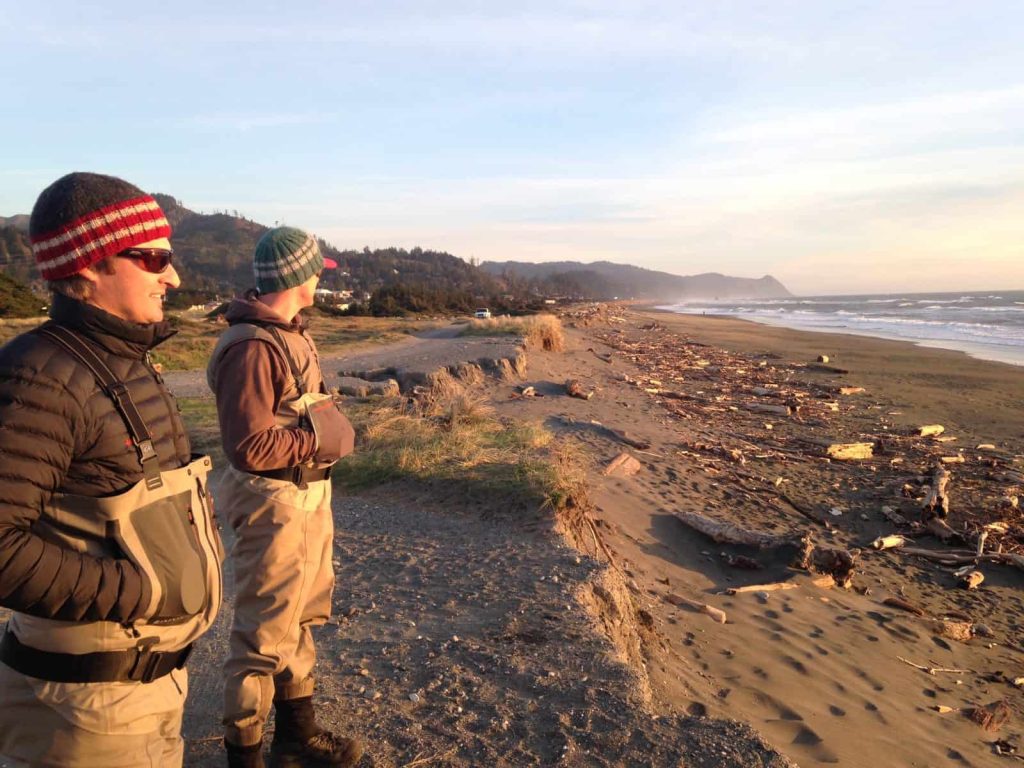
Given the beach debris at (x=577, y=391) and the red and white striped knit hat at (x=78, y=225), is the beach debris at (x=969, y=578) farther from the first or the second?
the beach debris at (x=577, y=391)

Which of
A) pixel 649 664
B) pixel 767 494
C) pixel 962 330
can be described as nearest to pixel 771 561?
pixel 767 494

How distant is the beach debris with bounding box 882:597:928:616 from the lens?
569cm

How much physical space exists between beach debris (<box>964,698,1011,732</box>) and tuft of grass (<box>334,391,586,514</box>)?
122 inches

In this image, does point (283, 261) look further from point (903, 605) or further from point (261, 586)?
point (903, 605)

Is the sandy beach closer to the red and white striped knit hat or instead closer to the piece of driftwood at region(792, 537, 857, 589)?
the piece of driftwood at region(792, 537, 857, 589)

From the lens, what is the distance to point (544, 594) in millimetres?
4492

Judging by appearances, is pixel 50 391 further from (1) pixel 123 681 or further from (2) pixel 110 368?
(1) pixel 123 681

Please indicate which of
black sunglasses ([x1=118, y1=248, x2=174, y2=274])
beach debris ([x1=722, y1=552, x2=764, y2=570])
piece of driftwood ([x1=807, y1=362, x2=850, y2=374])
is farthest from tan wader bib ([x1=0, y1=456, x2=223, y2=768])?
piece of driftwood ([x1=807, y1=362, x2=850, y2=374])

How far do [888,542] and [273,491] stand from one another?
6.55 metres

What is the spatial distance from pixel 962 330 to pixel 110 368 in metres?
41.5

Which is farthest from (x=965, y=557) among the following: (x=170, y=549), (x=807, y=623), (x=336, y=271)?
(x=336, y=271)

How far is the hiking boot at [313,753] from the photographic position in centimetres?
267

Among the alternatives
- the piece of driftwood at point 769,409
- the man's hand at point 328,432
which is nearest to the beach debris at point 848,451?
the piece of driftwood at point 769,409

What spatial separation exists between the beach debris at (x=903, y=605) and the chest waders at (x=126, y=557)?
225 inches
